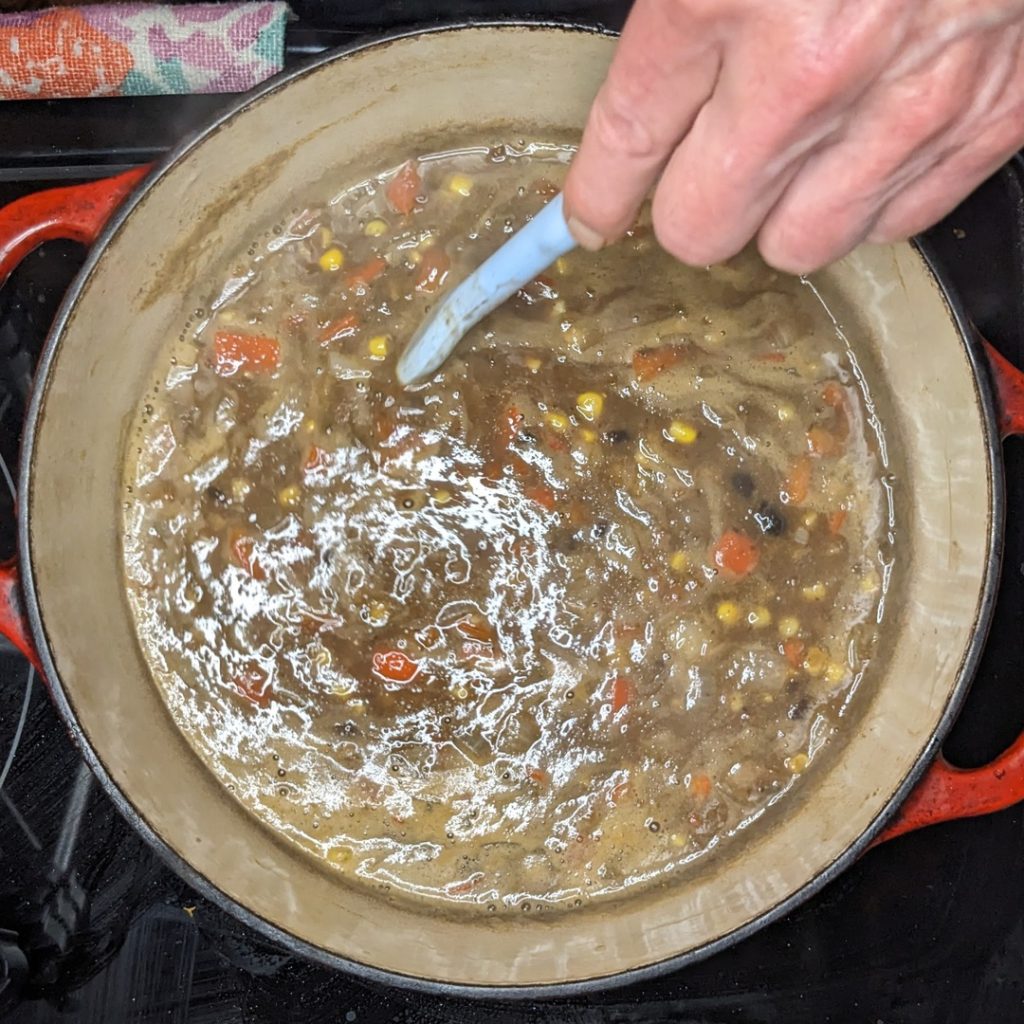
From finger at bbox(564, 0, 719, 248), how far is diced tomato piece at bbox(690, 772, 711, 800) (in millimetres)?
879

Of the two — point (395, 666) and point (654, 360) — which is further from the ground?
point (654, 360)

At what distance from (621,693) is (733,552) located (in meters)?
0.28

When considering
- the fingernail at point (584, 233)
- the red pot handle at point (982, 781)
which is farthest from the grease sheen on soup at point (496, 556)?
the fingernail at point (584, 233)

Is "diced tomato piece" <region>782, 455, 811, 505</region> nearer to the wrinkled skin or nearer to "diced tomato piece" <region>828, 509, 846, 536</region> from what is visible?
"diced tomato piece" <region>828, 509, 846, 536</region>

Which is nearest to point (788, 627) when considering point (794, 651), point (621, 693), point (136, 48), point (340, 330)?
point (794, 651)

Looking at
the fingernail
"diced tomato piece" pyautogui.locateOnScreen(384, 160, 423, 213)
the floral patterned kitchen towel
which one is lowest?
"diced tomato piece" pyautogui.locateOnScreen(384, 160, 423, 213)

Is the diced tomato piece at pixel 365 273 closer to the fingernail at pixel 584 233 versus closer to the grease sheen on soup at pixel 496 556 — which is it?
the grease sheen on soup at pixel 496 556

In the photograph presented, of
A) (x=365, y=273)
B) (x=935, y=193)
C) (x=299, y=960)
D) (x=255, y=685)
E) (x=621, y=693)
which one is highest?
(x=935, y=193)

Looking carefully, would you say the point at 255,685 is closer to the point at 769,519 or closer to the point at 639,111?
the point at 769,519

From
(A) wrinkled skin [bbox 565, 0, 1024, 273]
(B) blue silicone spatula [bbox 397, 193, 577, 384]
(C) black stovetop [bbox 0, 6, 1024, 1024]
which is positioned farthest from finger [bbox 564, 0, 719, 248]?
(C) black stovetop [bbox 0, 6, 1024, 1024]

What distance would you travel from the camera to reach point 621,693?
138cm

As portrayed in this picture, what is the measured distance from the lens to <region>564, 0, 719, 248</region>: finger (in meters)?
0.72

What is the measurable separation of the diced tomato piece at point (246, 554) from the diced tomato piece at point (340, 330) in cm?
33

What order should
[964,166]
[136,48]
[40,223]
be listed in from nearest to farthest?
[964,166] < [40,223] < [136,48]
